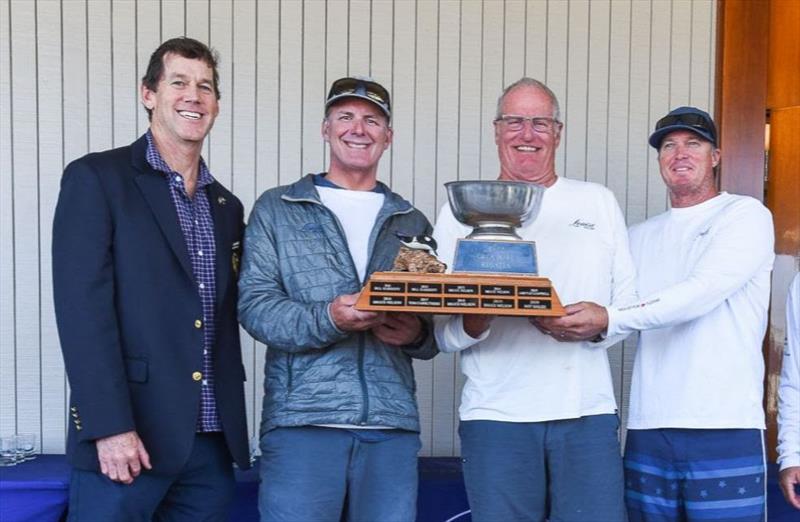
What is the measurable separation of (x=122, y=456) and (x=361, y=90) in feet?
3.67

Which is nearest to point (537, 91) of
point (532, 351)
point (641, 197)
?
point (532, 351)

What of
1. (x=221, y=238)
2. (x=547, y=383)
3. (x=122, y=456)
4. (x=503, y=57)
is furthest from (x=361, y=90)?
(x=503, y=57)

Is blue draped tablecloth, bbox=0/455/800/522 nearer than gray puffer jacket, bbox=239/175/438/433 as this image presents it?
No

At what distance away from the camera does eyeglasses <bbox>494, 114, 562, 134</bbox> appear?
2.38 m

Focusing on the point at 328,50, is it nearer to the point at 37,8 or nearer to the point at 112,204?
the point at 37,8

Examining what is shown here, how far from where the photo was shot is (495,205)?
2094 millimetres

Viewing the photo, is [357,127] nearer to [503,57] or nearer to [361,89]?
[361,89]

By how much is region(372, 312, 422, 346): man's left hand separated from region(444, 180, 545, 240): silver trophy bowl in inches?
10.7

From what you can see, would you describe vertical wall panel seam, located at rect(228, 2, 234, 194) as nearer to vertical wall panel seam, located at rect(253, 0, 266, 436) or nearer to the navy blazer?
vertical wall panel seam, located at rect(253, 0, 266, 436)

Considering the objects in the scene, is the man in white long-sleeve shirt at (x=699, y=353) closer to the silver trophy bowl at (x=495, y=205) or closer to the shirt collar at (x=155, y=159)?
the silver trophy bowl at (x=495, y=205)

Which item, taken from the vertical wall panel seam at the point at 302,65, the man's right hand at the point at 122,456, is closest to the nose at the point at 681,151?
the vertical wall panel seam at the point at 302,65

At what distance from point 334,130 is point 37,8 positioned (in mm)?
1783

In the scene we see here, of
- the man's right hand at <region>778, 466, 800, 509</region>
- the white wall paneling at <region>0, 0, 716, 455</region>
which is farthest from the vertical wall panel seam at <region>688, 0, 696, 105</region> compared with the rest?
the man's right hand at <region>778, 466, 800, 509</region>

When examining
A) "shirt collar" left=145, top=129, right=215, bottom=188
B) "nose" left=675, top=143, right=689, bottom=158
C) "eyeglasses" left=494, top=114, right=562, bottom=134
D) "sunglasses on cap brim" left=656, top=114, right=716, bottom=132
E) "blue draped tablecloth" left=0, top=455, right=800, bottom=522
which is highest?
"sunglasses on cap brim" left=656, top=114, right=716, bottom=132
